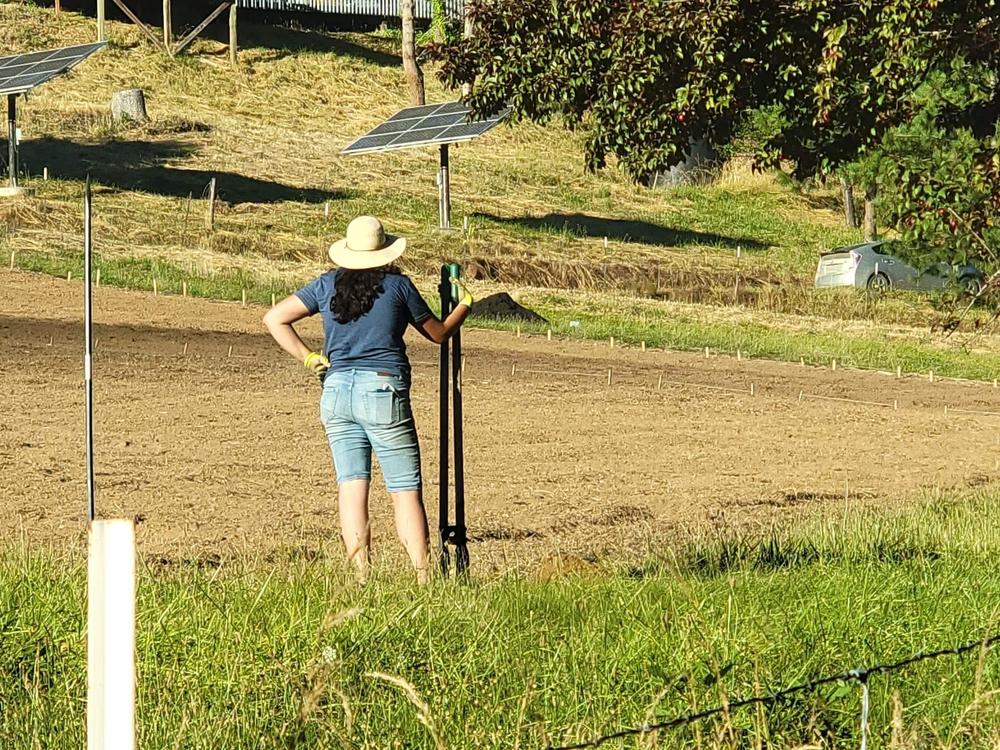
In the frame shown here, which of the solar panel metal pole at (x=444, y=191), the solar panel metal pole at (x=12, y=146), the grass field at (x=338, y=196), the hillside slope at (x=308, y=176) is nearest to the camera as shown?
the grass field at (x=338, y=196)

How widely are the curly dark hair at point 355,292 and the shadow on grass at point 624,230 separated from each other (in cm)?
2846

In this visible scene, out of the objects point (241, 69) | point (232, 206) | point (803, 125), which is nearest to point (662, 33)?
point (803, 125)

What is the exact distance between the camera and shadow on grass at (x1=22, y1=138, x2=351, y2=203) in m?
34.2

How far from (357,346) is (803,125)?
4971mm

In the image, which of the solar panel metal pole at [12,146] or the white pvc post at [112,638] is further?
the solar panel metal pole at [12,146]

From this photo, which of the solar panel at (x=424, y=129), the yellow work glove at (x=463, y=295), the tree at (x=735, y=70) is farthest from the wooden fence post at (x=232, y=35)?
the yellow work glove at (x=463, y=295)

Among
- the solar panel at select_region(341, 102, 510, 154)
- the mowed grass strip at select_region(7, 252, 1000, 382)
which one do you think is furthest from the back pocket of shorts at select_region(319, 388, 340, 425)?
the solar panel at select_region(341, 102, 510, 154)

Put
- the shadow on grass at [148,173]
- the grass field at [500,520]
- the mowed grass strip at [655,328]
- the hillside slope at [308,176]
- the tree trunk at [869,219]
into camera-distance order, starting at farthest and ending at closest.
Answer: the tree trunk at [869,219]
the shadow on grass at [148,173]
the hillside slope at [308,176]
the mowed grass strip at [655,328]
the grass field at [500,520]

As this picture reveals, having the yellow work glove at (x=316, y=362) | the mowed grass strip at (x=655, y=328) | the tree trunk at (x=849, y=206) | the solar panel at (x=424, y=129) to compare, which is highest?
the yellow work glove at (x=316, y=362)

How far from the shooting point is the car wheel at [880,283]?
103ft

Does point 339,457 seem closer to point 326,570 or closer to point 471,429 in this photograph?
point 326,570

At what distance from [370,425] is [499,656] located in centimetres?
202

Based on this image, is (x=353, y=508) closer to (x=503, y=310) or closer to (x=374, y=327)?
(x=374, y=327)

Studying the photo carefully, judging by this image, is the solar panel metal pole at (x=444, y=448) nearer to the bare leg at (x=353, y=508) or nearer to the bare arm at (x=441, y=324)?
the bare arm at (x=441, y=324)
